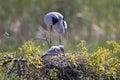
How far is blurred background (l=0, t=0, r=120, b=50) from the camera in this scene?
11570 millimetres

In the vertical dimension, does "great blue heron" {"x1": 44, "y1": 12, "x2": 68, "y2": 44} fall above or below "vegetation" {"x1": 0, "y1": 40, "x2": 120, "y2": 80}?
above

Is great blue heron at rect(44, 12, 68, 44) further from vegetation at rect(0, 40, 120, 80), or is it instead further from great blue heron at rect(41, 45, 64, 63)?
vegetation at rect(0, 40, 120, 80)

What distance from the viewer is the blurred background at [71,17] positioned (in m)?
11.6

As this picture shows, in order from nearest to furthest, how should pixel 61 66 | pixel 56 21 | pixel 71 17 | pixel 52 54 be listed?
1. pixel 61 66
2. pixel 52 54
3. pixel 56 21
4. pixel 71 17

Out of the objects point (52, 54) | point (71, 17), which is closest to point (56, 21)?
point (52, 54)

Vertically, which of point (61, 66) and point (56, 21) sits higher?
point (56, 21)

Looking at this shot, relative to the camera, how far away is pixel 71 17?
1185cm

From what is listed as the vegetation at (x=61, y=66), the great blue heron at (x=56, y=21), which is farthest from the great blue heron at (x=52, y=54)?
the great blue heron at (x=56, y=21)

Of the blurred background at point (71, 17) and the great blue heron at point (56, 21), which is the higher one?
the blurred background at point (71, 17)

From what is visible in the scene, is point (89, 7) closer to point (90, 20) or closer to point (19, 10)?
point (90, 20)

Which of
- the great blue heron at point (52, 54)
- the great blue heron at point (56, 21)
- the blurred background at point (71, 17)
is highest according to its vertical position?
the blurred background at point (71, 17)

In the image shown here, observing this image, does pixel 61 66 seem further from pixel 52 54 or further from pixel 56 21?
pixel 56 21

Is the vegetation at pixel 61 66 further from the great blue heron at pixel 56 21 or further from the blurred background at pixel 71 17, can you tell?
the blurred background at pixel 71 17

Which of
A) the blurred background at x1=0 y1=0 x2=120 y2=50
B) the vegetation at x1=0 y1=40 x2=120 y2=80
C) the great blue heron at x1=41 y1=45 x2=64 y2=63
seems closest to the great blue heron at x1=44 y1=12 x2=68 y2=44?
the great blue heron at x1=41 y1=45 x2=64 y2=63
